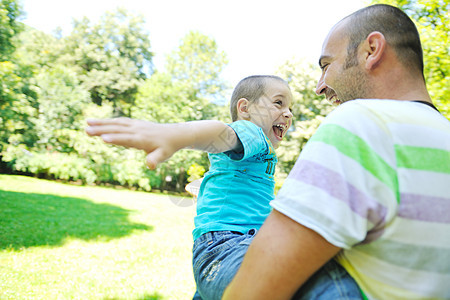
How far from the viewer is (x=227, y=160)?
5.07ft

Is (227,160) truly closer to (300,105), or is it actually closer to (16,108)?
(16,108)

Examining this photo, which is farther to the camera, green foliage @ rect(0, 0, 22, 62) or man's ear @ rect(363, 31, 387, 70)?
green foliage @ rect(0, 0, 22, 62)

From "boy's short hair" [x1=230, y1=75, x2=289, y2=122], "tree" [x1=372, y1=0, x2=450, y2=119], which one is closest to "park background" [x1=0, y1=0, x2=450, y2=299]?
"tree" [x1=372, y1=0, x2=450, y2=119]

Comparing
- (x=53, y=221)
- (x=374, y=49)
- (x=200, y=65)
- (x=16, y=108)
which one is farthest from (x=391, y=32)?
(x=200, y=65)

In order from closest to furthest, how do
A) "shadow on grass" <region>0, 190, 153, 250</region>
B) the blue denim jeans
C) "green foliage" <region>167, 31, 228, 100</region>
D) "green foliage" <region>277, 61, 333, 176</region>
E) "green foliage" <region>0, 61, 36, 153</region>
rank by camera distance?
the blue denim jeans, "shadow on grass" <region>0, 190, 153, 250</region>, "green foliage" <region>0, 61, 36, 153</region>, "green foliage" <region>277, 61, 333, 176</region>, "green foliage" <region>167, 31, 228, 100</region>

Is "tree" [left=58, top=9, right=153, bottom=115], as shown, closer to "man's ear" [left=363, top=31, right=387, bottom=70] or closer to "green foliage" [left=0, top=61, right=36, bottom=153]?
"green foliage" [left=0, top=61, right=36, bottom=153]

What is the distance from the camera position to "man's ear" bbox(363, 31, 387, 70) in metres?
1.18

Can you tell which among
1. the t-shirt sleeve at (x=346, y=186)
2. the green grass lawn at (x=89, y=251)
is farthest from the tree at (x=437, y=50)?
the t-shirt sleeve at (x=346, y=186)

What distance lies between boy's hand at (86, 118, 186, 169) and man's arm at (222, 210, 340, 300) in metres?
0.35

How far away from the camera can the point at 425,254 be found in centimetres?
77

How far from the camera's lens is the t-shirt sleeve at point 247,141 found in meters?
1.28

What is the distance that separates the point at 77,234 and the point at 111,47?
22122 millimetres

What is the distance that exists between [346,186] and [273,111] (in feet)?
3.94

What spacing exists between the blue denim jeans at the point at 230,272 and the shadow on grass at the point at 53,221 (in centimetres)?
641
